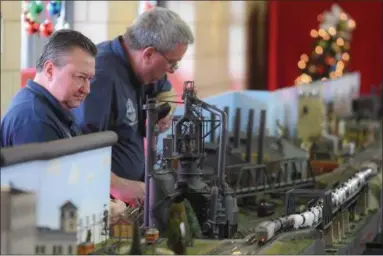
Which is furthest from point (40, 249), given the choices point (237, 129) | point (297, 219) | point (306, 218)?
point (237, 129)

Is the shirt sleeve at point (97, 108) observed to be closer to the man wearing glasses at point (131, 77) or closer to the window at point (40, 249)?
the man wearing glasses at point (131, 77)

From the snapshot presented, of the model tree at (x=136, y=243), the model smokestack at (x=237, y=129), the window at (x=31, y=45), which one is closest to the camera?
the model tree at (x=136, y=243)

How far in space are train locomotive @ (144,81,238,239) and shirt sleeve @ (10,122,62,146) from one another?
0.34 meters

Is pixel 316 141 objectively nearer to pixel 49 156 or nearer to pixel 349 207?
pixel 349 207

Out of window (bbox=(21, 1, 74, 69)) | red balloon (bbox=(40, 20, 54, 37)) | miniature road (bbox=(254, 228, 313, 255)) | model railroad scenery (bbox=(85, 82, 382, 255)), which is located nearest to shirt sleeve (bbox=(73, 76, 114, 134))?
model railroad scenery (bbox=(85, 82, 382, 255))

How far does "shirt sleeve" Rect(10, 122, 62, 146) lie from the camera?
3.67 m

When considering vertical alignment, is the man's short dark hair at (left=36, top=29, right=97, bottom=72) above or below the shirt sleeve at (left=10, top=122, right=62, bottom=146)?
above

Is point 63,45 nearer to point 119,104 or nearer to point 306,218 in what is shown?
point 306,218

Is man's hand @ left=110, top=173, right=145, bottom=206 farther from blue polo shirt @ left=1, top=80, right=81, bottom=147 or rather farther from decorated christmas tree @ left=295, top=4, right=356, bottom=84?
decorated christmas tree @ left=295, top=4, right=356, bottom=84

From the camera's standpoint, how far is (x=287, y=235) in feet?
13.1

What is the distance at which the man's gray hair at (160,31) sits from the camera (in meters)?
4.73

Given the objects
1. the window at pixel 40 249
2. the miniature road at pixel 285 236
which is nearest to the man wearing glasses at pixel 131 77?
the miniature road at pixel 285 236

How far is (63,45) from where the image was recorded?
145 inches

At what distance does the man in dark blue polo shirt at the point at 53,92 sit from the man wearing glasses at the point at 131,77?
0.86m
